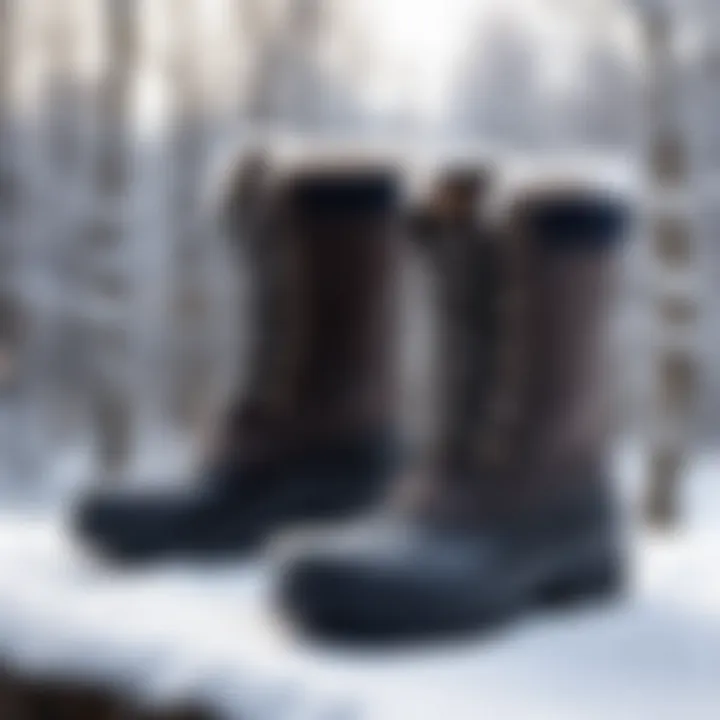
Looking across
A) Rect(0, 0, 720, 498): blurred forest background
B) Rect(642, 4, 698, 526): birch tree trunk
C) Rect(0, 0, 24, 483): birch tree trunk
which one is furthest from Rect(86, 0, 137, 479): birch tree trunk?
Rect(642, 4, 698, 526): birch tree trunk

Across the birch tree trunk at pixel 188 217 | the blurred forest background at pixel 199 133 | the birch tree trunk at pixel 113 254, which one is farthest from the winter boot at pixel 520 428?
the birch tree trunk at pixel 188 217

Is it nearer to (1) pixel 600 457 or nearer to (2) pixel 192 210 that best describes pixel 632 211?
(1) pixel 600 457

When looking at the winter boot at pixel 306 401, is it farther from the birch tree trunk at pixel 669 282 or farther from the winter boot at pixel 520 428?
the birch tree trunk at pixel 669 282

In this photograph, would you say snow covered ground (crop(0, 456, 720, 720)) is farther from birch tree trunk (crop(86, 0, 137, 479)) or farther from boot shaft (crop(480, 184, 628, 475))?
birch tree trunk (crop(86, 0, 137, 479))

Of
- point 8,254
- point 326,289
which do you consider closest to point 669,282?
point 326,289

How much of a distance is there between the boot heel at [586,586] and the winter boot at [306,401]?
0.12 metres

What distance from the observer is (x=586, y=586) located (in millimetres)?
575

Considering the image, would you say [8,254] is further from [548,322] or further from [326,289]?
[548,322]

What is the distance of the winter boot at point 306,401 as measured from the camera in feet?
2.08

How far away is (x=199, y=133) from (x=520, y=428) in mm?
1033

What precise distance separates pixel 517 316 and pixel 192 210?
1053mm

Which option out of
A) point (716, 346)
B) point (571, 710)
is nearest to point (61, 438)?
point (716, 346)

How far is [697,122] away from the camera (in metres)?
0.99

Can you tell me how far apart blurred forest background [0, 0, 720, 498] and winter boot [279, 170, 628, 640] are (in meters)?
0.26
